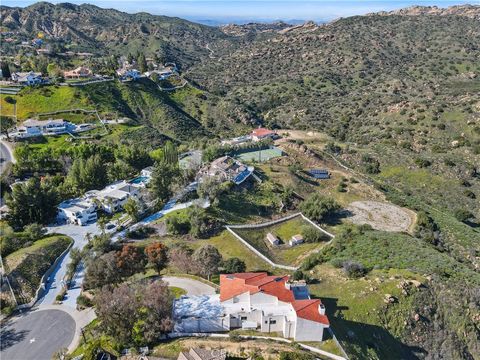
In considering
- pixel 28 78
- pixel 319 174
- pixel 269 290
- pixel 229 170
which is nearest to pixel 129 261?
pixel 269 290

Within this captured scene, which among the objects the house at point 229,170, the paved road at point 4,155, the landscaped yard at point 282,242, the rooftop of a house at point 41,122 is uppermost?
the rooftop of a house at point 41,122

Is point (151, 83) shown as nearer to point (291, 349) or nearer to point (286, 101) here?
point (286, 101)

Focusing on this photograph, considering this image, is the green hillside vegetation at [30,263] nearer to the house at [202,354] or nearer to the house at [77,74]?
the house at [202,354]

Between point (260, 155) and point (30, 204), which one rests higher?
point (260, 155)

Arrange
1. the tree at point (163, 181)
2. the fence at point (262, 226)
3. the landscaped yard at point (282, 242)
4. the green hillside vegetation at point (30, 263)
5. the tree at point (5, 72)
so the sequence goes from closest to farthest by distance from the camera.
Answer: the green hillside vegetation at point (30, 263), the fence at point (262, 226), the landscaped yard at point (282, 242), the tree at point (163, 181), the tree at point (5, 72)

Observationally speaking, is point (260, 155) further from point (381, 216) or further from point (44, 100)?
point (44, 100)

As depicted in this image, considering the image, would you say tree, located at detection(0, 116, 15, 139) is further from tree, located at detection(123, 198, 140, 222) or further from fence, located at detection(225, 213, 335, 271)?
fence, located at detection(225, 213, 335, 271)

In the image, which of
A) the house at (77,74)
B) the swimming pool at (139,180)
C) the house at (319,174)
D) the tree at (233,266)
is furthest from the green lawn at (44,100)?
the tree at (233,266)
